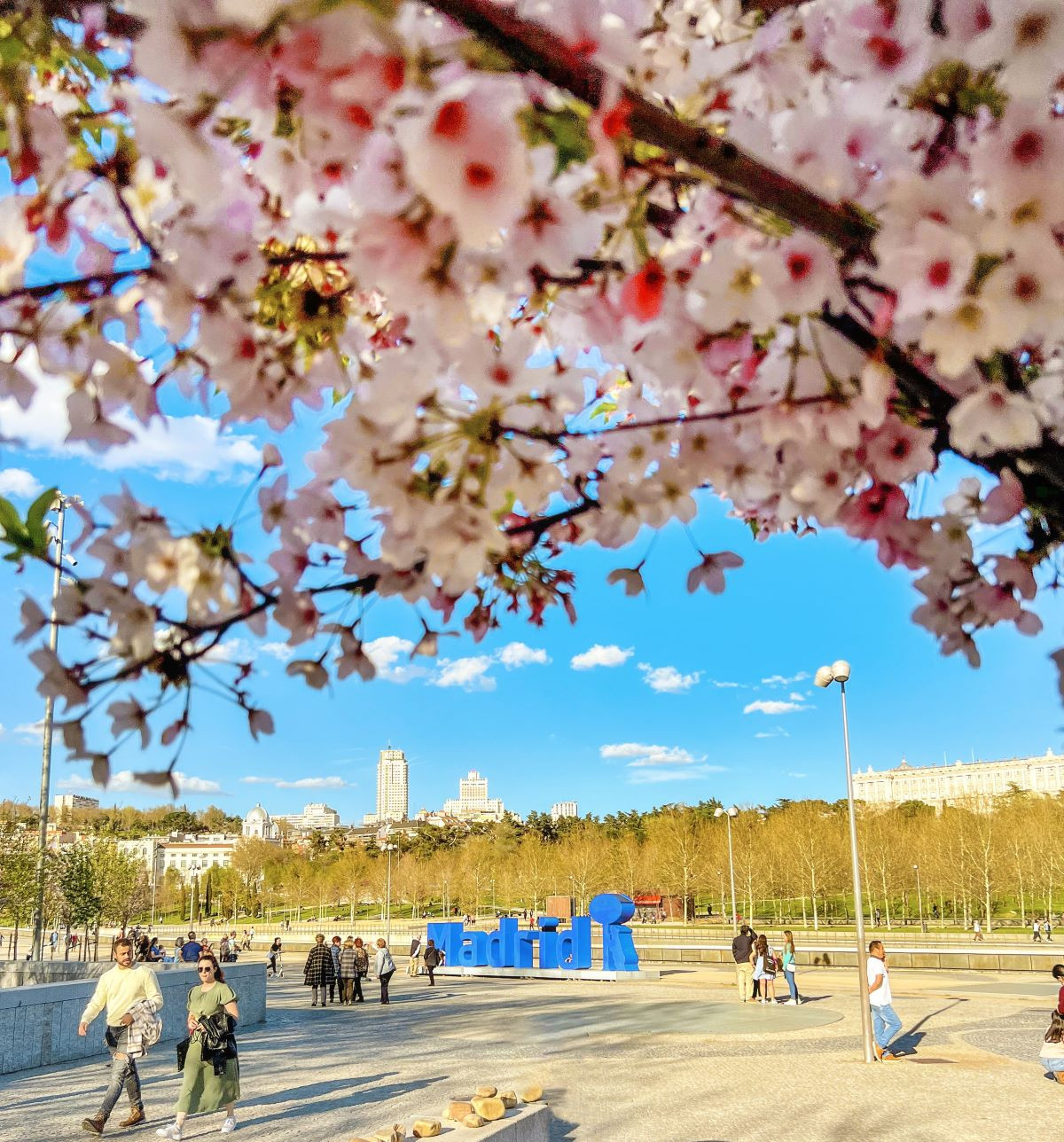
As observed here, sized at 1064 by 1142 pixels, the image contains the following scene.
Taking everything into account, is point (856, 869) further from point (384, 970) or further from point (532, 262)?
point (532, 262)

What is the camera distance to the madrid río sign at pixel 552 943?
24.8 meters

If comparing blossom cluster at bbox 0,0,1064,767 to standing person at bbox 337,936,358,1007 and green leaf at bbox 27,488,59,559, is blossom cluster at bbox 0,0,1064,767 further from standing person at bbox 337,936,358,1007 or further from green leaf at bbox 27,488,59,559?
standing person at bbox 337,936,358,1007

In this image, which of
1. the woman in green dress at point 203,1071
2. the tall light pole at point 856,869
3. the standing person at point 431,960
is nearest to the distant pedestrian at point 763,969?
the tall light pole at point 856,869

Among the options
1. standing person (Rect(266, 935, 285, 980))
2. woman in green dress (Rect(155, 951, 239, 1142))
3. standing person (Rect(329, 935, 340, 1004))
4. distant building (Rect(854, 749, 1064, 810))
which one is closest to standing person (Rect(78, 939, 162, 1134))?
woman in green dress (Rect(155, 951, 239, 1142))

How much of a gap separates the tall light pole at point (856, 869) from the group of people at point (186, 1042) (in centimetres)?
740

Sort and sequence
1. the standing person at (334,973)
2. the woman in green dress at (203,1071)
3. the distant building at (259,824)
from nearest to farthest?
1. the woman in green dress at (203,1071)
2. the standing person at (334,973)
3. the distant building at (259,824)

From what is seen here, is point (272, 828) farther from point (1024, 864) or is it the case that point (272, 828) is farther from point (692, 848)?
point (1024, 864)

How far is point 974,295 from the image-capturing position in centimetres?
102

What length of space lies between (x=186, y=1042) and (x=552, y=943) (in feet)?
59.4

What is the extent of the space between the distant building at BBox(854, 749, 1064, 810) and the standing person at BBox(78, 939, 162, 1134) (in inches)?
5647

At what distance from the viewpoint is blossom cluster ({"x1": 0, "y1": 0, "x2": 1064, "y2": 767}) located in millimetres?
898

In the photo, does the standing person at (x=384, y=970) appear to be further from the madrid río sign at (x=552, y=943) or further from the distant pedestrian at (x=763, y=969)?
the distant pedestrian at (x=763, y=969)

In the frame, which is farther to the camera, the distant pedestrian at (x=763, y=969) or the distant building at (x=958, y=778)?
the distant building at (x=958, y=778)

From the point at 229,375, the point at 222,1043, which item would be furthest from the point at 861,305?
the point at 222,1043
